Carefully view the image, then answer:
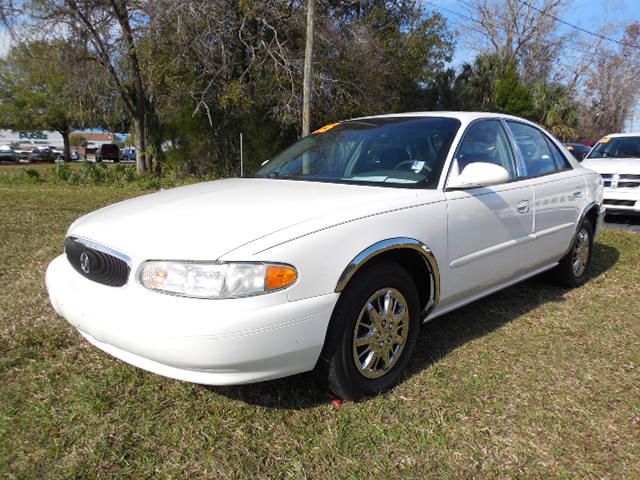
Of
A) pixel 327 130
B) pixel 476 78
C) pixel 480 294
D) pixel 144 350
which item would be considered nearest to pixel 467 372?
pixel 480 294

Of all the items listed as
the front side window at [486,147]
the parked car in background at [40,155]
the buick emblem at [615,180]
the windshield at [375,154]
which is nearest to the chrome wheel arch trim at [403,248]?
the windshield at [375,154]

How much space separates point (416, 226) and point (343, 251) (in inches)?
21.8

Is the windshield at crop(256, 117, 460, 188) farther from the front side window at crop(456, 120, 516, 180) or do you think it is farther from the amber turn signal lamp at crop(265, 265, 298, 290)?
the amber turn signal lamp at crop(265, 265, 298, 290)

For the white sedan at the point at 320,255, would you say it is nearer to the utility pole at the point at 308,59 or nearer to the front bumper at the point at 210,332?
→ the front bumper at the point at 210,332

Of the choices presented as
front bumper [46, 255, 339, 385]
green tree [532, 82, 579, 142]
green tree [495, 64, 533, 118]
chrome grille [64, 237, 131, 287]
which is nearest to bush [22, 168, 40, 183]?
chrome grille [64, 237, 131, 287]

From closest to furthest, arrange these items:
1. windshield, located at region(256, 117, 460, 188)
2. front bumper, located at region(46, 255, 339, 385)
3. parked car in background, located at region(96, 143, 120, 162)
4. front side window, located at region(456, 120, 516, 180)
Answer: front bumper, located at region(46, 255, 339, 385) → windshield, located at region(256, 117, 460, 188) → front side window, located at region(456, 120, 516, 180) → parked car in background, located at region(96, 143, 120, 162)

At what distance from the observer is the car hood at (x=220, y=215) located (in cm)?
220

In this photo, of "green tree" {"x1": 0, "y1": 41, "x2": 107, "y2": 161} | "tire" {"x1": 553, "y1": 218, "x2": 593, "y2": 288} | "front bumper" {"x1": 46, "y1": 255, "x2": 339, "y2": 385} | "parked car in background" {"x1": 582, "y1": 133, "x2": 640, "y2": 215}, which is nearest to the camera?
"front bumper" {"x1": 46, "y1": 255, "x2": 339, "y2": 385}

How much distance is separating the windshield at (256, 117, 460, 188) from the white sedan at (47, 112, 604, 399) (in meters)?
0.01

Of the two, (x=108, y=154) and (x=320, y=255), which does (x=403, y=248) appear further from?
(x=108, y=154)

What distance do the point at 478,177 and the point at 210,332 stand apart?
1755 millimetres

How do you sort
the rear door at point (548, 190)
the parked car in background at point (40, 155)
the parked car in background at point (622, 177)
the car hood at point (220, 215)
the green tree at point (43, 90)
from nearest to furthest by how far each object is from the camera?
1. the car hood at point (220, 215)
2. the rear door at point (548, 190)
3. the parked car in background at point (622, 177)
4. the green tree at point (43, 90)
5. the parked car in background at point (40, 155)

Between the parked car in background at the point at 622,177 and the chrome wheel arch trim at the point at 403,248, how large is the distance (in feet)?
21.8

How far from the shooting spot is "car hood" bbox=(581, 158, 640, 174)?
807cm
